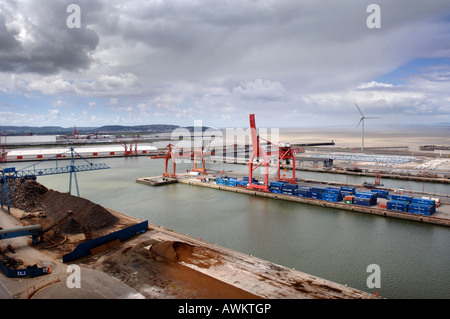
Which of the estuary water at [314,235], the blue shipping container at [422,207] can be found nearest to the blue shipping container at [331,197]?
the estuary water at [314,235]

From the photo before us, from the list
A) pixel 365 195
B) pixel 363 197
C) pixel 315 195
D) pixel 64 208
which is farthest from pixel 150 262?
pixel 365 195

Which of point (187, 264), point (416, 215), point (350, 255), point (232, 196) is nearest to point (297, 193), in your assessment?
point (232, 196)

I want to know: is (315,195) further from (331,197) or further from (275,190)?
(275,190)

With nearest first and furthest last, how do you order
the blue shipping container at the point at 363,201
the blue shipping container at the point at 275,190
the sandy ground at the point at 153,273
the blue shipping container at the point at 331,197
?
the sandy ground at the point at 153,273 < the blue shipping container at the point at 363,201 < the blue shipping container at the point at 331,197 < the blue shipping container at the point at 275,190

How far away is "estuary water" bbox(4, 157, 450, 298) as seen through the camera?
11.2 m

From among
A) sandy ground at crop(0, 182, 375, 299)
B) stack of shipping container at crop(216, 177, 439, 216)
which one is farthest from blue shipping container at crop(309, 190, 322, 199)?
sandy ground at crop(0, 182, 375, 299)

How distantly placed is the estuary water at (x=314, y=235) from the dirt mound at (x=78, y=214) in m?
3.43

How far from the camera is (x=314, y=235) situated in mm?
15625

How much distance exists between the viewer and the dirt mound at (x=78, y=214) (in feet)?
48.8

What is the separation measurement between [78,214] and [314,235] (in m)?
13.4

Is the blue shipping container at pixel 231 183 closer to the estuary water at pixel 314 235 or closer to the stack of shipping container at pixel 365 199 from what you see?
the estuary water at pixel 314 235

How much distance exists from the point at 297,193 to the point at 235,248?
10648 mm

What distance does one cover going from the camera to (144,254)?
12.2m

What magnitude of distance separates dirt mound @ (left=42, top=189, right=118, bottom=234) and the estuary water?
11.3 feet
